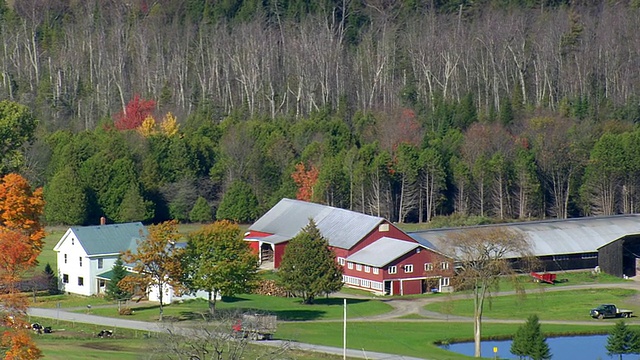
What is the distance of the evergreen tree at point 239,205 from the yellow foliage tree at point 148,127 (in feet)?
52.6

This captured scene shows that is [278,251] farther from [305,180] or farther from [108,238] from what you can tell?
[305,180]

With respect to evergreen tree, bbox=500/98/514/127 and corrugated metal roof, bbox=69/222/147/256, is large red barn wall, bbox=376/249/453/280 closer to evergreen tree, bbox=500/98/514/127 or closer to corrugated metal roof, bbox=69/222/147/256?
corrugated metal roof, bbox=69/222/147/256

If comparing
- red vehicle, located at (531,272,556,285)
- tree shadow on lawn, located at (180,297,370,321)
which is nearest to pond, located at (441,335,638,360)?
tree shadow on lawn, located at (180,297,370,321)

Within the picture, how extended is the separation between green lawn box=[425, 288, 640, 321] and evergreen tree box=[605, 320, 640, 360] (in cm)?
761

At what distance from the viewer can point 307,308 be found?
6619 cm

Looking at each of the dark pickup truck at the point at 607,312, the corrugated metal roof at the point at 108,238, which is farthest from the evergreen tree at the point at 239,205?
the dark pickup truck at the point at 607,312

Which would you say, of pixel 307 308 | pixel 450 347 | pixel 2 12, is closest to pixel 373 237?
pixel 307 308

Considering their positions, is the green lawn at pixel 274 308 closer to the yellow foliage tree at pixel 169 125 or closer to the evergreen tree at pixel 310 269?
the evergreen tree at pixel 310 269

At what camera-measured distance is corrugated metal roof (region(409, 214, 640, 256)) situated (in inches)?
3024

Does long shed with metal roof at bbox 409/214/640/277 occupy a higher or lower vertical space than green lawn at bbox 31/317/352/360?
higher

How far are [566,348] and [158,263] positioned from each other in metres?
17.9

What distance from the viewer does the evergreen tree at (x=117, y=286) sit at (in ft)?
212

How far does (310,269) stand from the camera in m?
66.6

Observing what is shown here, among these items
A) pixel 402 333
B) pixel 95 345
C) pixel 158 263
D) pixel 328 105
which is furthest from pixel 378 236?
pixel 328 105
